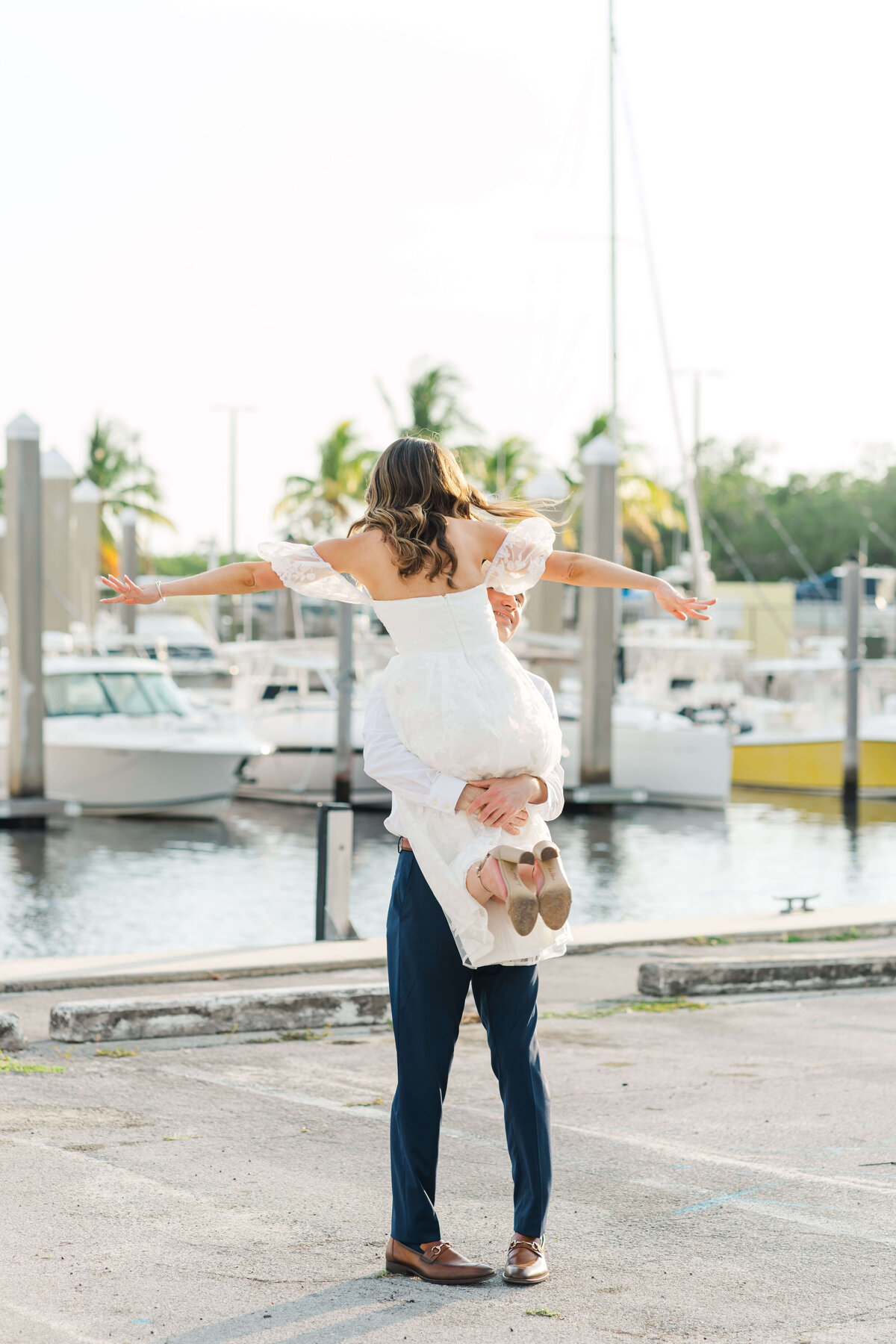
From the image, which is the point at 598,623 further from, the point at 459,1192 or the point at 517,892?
the point at 517,892

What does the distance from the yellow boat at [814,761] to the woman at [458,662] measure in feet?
89.2

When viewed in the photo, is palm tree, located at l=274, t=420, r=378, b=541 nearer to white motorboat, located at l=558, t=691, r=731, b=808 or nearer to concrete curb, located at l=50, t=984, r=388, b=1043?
white motorboat, located at l=558, t=691, r=731, b=808

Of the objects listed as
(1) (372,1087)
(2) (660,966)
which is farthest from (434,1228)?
(2) (660,966)

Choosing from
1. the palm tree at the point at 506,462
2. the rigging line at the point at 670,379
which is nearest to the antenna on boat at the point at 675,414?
the rigging line at the point at 670,379

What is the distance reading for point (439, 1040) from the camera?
368 cm

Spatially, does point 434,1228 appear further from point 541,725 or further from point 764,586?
point 764,586

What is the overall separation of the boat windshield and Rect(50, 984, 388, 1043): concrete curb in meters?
19.0

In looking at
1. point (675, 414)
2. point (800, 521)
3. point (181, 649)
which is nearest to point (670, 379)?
point (675, 414)

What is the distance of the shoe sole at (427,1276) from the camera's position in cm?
357

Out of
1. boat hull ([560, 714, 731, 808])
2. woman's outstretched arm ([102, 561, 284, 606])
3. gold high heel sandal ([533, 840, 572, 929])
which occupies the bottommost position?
boat hull ([560, 714, 731, 808])

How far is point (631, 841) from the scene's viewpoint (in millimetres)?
22547

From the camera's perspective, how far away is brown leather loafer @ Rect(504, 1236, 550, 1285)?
354 cm

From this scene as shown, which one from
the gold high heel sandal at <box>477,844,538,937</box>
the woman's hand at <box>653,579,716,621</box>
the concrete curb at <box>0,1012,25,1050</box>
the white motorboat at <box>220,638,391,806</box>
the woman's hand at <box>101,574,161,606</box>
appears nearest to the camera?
the gold high heel sandal at <box>477,844,538,937</box>

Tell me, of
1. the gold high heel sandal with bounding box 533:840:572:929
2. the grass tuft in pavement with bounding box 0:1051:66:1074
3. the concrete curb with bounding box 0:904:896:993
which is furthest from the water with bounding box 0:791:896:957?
the gold high heel sandal with bounding box 533:840:572:929
